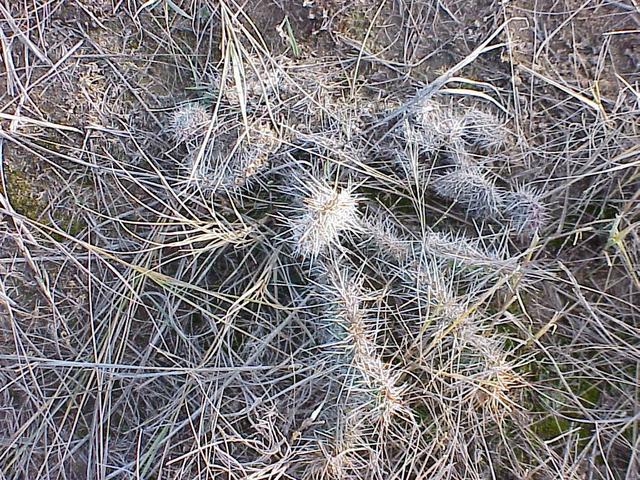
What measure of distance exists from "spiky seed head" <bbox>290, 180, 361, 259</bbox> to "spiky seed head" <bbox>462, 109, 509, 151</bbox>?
0.93 feet

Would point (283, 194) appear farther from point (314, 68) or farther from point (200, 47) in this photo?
point (200, 47)

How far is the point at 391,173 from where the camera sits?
119cm

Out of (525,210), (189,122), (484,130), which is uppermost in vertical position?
(189,122)

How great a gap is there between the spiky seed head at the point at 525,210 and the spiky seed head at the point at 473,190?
0.02m

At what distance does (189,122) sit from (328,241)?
1.30ft

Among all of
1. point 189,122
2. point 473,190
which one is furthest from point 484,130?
point 189,122

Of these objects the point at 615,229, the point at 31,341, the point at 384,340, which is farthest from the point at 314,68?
the point at 31,341

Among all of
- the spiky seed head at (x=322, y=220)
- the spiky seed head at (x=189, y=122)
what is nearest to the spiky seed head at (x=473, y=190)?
the spiky seed head at (x=322, y=220)

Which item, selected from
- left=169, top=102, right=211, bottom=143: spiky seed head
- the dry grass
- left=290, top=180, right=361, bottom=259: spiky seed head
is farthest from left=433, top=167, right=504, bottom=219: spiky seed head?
left=169, top=102, right=211, bottom=143: spiky seed head

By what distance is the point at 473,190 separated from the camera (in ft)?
3.75

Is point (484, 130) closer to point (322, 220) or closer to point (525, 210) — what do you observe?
point (525, 210)

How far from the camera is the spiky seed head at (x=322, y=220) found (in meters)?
1.08

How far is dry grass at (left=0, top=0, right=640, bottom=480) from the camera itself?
1.15m

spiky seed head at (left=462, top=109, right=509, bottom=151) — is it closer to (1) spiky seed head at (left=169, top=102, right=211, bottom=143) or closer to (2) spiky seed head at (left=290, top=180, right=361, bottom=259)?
(2) spiky seed head at (left=290, top=180, right=361, bottom=259)
